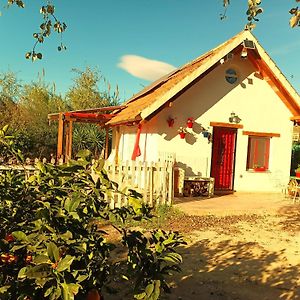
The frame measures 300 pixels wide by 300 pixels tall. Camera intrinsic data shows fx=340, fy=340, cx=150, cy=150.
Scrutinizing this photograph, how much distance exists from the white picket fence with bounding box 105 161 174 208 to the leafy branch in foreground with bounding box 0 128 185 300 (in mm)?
6191

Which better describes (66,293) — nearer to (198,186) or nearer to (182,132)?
(198,186)

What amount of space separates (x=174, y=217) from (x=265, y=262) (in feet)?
10.7

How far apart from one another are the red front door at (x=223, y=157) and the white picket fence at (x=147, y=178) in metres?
4.31

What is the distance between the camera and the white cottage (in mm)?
12445

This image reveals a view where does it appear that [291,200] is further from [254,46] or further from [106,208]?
[106,208]

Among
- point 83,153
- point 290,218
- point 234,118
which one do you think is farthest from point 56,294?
point 234,118

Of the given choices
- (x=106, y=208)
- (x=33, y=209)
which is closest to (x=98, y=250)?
(x=106, y=208)

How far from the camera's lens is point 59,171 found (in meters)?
2.14

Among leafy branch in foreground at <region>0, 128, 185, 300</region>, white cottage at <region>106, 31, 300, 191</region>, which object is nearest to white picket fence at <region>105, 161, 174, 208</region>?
white cottage at <region>106, 31, 300, 191</region>

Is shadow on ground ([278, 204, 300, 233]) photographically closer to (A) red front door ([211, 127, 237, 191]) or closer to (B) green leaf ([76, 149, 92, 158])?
(A) red front door ([211, 127, 237, 191])

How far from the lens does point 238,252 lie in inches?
241

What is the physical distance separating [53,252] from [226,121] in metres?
12.2

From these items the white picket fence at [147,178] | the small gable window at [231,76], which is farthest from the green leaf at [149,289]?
the small gable window at [231,76]

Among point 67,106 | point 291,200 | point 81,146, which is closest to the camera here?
point 291,200
